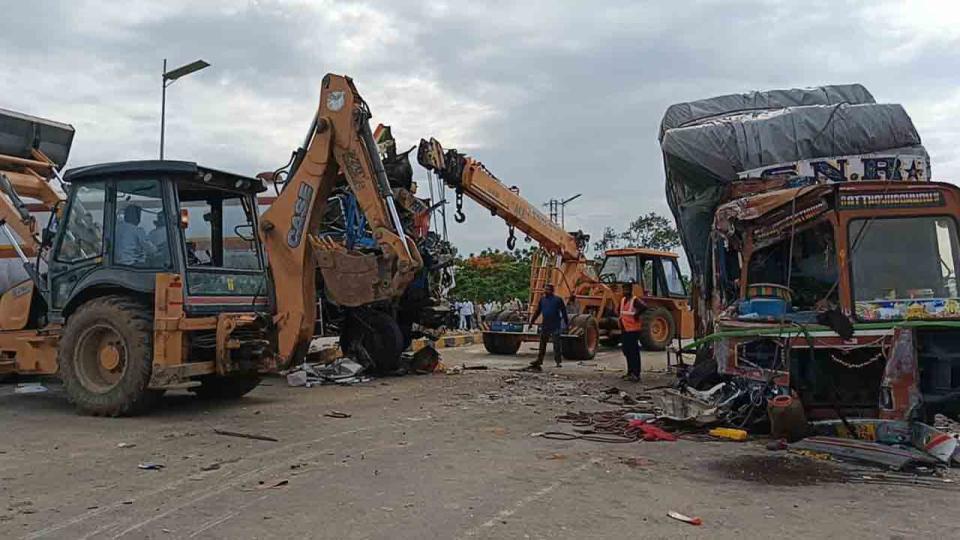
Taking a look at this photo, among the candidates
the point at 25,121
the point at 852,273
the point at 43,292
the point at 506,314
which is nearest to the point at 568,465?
the point at 852,273

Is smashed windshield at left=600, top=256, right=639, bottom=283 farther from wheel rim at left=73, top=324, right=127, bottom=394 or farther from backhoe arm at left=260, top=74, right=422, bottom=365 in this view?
wheel rim at left=73, top=324, right=127, bottom=394

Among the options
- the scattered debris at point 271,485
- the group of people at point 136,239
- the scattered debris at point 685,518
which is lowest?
the scattered debris at point 685,518

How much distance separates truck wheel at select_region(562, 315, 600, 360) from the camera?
17.5m

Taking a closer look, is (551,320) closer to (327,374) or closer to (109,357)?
(327,374)

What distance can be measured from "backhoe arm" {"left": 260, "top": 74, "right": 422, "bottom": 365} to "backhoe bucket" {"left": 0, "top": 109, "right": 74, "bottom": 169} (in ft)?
14.2

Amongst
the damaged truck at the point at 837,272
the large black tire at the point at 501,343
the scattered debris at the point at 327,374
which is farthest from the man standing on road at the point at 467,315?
the damaged truck at the point at 837,272

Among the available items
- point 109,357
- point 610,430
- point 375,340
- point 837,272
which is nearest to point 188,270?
point 109,357

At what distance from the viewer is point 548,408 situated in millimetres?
10008

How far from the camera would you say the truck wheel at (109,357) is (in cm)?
877

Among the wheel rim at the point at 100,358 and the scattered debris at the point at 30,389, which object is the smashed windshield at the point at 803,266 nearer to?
the wheel rim at the point at 100,358

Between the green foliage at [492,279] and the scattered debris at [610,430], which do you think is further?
the green foliage at [492,279]

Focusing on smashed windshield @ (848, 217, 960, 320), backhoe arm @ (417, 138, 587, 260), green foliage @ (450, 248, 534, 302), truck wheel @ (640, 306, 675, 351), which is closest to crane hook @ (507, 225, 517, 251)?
backhoe arm @ (417, 138, 587, 260)

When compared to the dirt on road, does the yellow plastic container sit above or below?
above

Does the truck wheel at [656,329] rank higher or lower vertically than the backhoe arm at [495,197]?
lower
